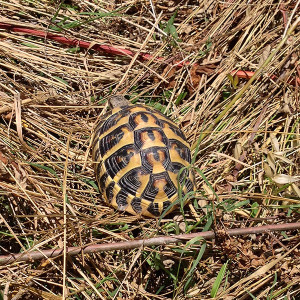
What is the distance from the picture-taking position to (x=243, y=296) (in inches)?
95.6

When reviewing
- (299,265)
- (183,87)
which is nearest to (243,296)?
(299,265)

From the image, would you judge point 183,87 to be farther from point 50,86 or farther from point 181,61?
point 50,86

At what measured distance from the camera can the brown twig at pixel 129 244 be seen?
2270 millimetres

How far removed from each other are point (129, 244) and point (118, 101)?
960 mm

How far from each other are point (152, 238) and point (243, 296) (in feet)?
1.94

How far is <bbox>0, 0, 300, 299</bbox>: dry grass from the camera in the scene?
2441mm

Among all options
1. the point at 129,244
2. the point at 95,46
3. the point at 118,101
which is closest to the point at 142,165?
the point at 129,244

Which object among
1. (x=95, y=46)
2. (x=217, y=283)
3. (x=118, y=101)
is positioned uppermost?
(x=95, y=46)

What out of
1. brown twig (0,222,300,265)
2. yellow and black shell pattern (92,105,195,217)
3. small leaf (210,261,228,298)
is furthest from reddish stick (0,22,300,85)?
small leaf (210,261,228,298)

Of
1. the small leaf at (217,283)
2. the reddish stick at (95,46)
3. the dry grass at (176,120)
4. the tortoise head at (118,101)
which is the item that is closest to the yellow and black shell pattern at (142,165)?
the dry grass at (176,120)

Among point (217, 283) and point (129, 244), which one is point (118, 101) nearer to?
point (129, 244)

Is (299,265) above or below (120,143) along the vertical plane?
below

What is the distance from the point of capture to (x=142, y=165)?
98.9 inches

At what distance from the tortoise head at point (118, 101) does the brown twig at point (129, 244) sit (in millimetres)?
919
